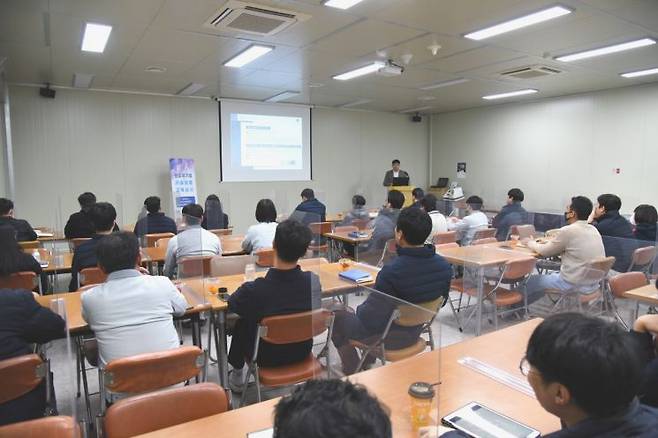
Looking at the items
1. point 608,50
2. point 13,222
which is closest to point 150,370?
point 13,222

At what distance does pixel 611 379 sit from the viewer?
3.34 feet

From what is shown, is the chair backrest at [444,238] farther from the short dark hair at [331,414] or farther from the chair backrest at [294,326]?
the short dark hair at [331,414]

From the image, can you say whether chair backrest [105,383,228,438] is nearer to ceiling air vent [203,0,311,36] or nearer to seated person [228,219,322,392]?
seated person [228,219,322,392]

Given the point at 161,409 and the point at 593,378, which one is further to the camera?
the point at 161,409

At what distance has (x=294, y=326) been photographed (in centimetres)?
241

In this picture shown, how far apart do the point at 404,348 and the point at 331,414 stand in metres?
1.95

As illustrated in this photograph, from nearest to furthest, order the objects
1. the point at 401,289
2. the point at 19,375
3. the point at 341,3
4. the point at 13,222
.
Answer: the point at 19,375 < the point at 401,289 < the point at 341,3 < the point at 13,222

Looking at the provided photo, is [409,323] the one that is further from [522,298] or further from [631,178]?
[631,178]

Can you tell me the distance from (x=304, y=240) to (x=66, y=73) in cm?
599

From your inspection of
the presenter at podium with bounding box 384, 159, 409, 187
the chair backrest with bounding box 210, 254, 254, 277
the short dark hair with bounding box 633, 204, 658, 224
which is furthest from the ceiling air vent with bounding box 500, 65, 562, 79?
the chair backrest with bounding box 210, 254, 254, 277

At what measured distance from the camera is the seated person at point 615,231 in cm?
496

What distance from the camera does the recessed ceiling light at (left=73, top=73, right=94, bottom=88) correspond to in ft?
22.4

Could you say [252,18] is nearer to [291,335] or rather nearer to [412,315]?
[291,335]

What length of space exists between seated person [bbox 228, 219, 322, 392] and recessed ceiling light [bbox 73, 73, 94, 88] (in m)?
5.82
